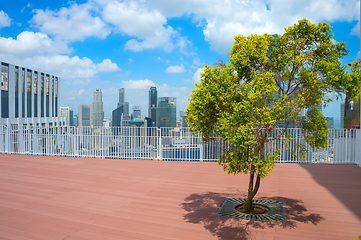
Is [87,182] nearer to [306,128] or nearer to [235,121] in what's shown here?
[235,121]

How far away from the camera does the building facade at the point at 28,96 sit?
121ft

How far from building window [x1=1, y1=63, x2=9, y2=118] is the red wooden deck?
111 feet

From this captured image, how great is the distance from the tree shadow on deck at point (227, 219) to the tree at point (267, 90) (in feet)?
2.22

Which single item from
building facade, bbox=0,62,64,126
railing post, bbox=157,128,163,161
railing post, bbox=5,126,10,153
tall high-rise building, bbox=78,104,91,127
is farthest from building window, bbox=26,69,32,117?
railing post, bbox=157,128,163,161

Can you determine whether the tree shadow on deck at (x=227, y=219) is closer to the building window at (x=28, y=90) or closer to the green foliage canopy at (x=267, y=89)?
the green foliage canopy at (x=267, y=89)

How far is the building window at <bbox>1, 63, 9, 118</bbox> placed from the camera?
118ft

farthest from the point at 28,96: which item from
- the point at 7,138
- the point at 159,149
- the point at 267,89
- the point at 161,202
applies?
the point at 267,89

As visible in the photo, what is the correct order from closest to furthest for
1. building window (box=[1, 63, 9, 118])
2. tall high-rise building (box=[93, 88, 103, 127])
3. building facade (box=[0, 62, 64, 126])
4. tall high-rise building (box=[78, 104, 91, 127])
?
building window (box=[1, 63, 9, 118])
building facade (box=[0, 62, 64, 126])
tall high-rise building (box=[78, 104, 91, 127])
tall high-rise building (box=[93, 88, 103, 127])

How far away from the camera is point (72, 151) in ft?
36.9

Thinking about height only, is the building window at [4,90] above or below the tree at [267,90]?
above

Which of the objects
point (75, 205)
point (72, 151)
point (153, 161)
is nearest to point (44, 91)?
point (72, 151)

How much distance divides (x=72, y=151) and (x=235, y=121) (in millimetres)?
9685

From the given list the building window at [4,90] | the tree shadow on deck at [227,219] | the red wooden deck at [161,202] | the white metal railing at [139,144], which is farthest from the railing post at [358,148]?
the building window at [4,90]

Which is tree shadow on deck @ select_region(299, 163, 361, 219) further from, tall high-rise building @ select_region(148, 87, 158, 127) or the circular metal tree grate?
tall high-rise building @ select_region(148, 87, 158, 127)
